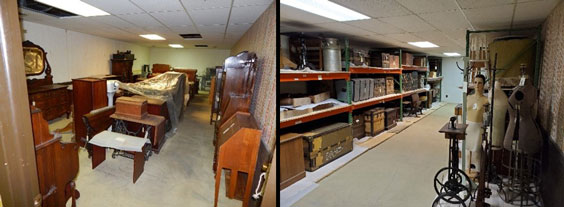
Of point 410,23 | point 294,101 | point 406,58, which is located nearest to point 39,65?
point 294,101

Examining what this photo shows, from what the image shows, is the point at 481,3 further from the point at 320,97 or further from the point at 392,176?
the point at 320,97

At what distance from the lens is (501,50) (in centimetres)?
192

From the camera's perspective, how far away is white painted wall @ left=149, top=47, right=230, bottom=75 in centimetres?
135

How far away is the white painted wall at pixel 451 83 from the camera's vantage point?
2248 millimetres

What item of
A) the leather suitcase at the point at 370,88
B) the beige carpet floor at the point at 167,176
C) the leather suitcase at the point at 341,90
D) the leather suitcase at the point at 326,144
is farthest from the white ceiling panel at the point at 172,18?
the leather suitcase at the point at 370,88

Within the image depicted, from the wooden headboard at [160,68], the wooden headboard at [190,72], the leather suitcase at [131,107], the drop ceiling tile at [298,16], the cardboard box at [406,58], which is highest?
the drop ceiling tile at [298,16]

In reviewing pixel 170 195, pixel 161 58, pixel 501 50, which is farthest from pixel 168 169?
pixel 501 50

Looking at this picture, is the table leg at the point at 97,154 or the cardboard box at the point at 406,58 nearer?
the table leg at the point at 97,154

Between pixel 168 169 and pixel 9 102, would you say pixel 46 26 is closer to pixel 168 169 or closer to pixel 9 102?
pixel 9 102

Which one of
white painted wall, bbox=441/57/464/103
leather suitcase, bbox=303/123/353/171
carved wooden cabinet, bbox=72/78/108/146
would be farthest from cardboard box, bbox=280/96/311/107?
carved wooden cabinet, bbox=72/78/108/146

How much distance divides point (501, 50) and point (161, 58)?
7.05 feet

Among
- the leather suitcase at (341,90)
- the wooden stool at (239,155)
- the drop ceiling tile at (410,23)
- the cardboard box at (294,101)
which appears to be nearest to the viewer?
the wooden stool at (239,155)

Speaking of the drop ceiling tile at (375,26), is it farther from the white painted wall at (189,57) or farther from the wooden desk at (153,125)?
the wooden desk at (153,125)

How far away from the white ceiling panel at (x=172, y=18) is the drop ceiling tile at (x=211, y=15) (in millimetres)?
87
